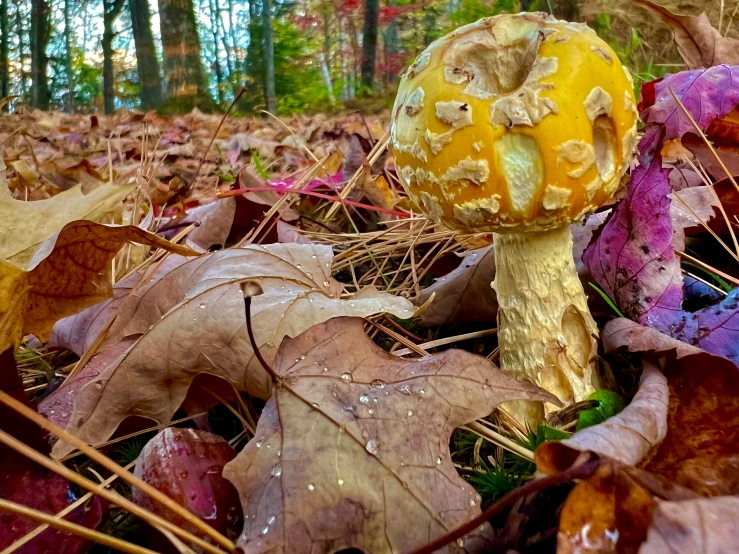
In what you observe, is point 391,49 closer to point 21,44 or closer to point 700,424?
point 21,44

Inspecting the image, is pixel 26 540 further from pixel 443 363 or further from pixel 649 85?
pixel 649 85

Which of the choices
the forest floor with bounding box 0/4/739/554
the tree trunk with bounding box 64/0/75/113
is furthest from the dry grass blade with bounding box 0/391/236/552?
the tree trunk with bounding box 64/0/75/113

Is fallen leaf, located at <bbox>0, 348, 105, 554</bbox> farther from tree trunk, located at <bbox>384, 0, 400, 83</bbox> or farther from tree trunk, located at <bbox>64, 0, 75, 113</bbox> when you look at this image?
tree trunk, located at <bbox>64, 0, 75, 113</bbox>

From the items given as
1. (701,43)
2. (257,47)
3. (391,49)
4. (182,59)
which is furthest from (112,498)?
(391,49)

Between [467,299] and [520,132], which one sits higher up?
[520,132]

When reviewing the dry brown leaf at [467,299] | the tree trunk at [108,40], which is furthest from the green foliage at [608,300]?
the tree trunk at [108,40]

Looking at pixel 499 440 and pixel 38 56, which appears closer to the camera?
pixel 499 440

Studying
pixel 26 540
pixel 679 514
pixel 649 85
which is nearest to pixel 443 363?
pixel 679 514
